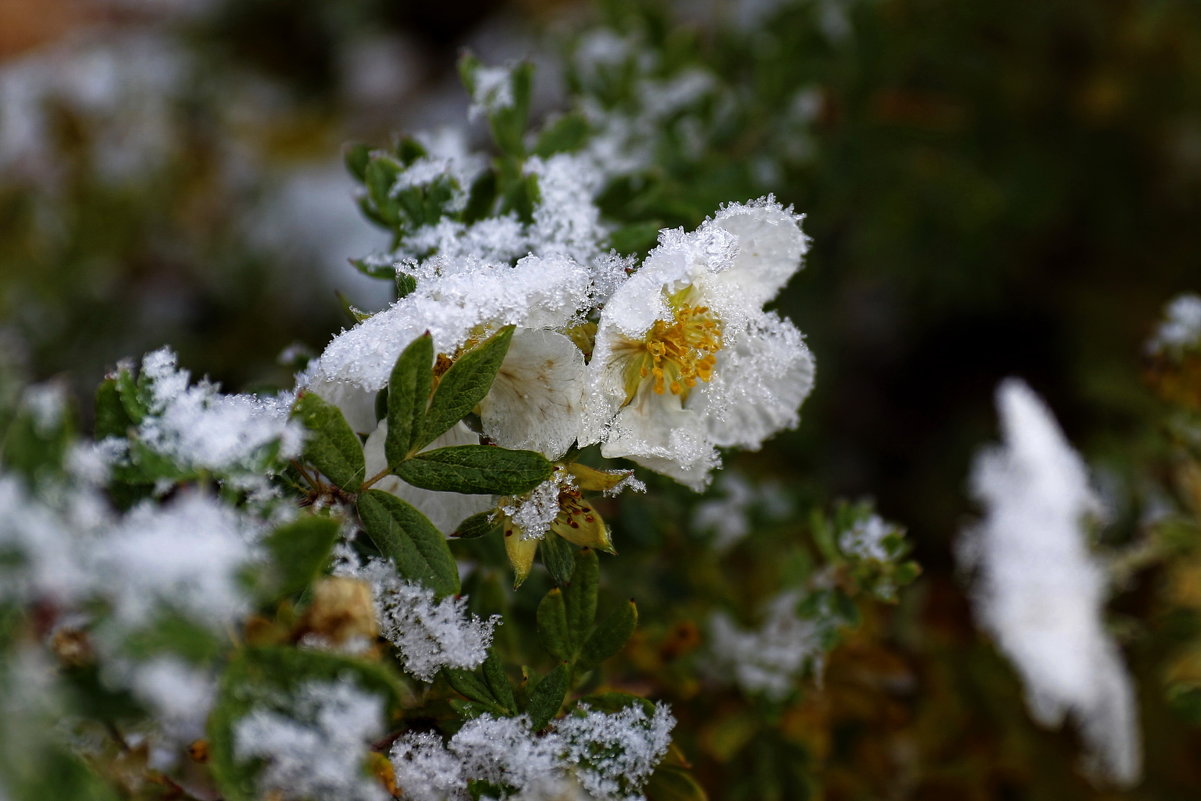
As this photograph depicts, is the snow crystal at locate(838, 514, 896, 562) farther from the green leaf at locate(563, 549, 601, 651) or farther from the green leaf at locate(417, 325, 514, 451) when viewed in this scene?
the green leaf at locate(417, 325, 514, 451)

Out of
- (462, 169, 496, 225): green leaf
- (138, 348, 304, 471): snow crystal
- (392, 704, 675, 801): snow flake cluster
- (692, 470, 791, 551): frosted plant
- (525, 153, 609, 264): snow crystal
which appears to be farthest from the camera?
(692, 470, 791, 551): frosted plant

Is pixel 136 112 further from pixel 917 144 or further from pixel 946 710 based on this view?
pixel 946 710

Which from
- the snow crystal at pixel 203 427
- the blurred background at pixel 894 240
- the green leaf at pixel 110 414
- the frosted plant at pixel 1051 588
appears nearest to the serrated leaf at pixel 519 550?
the snow crystal at pixel 203 427

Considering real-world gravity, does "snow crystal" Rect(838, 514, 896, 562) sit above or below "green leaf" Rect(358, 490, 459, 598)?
above

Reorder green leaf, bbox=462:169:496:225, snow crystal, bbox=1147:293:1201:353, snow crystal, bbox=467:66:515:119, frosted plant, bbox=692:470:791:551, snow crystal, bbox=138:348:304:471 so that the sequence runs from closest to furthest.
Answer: snow crystal, bbox=138:348:304:471 < green leaf, bbox=462:169:496:225 < snow crystal, bbox=467:66:515:119 < snow crystal, bbox=1147:293:1201:353 < frosted plant, bbox=692:470:791:551

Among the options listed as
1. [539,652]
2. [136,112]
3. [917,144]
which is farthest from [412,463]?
[136,112]

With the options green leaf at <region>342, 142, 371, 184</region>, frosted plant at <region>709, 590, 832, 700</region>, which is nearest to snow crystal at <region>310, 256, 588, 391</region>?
green leaf at <region>342, 142, 371, 184</region>

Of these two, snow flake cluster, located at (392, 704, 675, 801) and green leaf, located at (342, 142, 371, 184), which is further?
green leaf, located at (342, 142, 371, 184)
